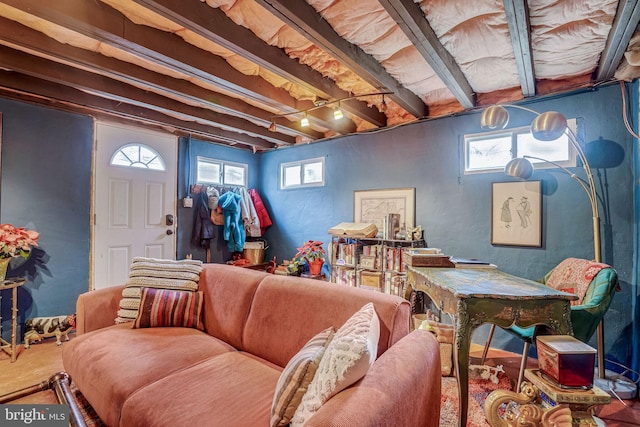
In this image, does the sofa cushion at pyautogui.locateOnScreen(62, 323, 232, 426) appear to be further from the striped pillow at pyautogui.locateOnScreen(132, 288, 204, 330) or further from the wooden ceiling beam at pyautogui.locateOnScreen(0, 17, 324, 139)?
the wooden ceiling beam at pyautogui.locateOnScreen(0, 17, 324, 139)

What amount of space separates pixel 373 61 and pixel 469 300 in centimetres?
187

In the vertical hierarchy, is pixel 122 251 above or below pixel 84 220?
below

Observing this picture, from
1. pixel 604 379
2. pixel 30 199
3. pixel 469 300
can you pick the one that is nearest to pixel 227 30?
pixel 469 300

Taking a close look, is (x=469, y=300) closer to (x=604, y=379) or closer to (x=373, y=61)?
(x=604, y=379)

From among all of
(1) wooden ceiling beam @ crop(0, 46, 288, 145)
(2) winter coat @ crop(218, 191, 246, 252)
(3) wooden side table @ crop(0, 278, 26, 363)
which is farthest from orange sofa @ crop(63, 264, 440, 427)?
(2) winter coat @ crop(218, 191, 246, 252)

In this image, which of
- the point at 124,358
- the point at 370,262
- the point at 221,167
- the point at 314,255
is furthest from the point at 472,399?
the point at 221,167

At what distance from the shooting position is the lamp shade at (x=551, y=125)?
1.92 m

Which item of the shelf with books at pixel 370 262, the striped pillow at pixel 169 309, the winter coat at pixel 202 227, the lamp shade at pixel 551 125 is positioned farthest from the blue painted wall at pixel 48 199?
the lamp shade at pixel 551 125

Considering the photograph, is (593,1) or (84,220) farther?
(84,220)

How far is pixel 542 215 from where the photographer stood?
2.58 meters

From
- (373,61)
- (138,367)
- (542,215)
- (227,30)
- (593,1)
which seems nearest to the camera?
(138,367)

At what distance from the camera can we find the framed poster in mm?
3396

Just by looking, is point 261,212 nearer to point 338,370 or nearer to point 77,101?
point 77,101

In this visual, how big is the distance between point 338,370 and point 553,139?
2.12m
